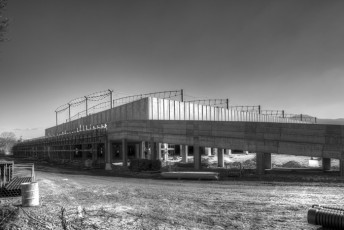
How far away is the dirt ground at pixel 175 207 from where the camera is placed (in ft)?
39.0

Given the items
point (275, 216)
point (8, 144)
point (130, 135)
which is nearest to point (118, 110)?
point (130, 135)

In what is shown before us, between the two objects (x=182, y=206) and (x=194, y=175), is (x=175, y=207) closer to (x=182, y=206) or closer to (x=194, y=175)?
(x=182, y=206)

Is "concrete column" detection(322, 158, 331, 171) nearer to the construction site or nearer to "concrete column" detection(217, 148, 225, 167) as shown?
the construction site

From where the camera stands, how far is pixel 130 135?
3784 centimetres

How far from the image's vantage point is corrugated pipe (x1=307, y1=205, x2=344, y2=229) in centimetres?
1000

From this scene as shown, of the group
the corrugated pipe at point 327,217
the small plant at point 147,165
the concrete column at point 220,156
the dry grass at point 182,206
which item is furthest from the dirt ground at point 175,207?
the concrete column at point 220,156

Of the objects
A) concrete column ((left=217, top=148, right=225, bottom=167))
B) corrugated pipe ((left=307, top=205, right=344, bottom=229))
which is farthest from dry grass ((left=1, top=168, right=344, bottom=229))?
concrete column ((left=217, top=148, right=225, bottom=167))

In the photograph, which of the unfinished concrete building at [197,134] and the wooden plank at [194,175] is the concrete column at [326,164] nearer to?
the unfinished concrete building at [197,134]

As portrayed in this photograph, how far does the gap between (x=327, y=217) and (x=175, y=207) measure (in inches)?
269

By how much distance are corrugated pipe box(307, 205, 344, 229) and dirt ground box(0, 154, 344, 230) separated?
646 mm

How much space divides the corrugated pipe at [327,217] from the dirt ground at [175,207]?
2.12ft

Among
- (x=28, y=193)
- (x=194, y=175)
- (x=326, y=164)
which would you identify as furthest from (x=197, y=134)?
(x=28, y=193)

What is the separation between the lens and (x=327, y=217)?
10367 millimetres

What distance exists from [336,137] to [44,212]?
812 inches
